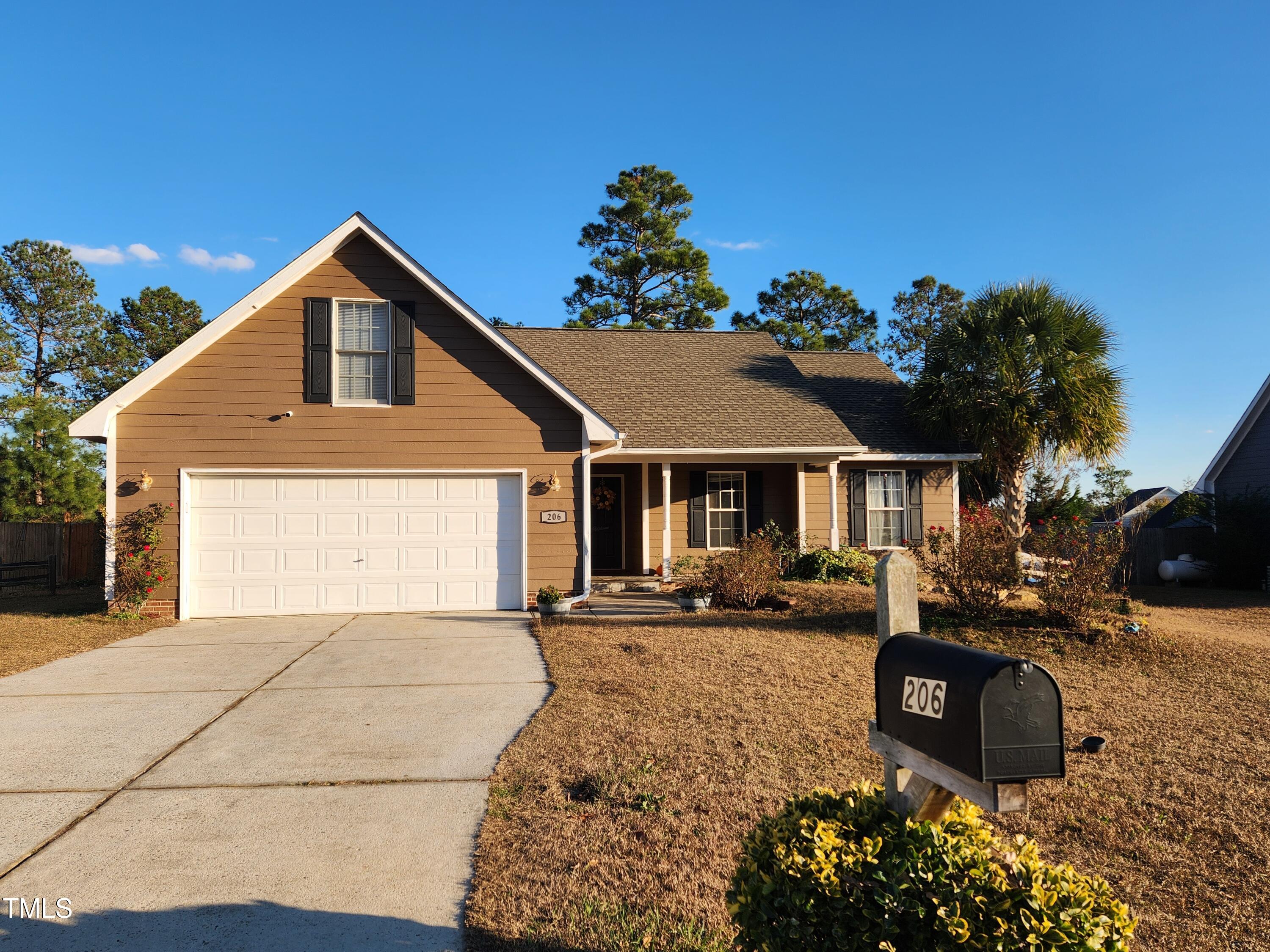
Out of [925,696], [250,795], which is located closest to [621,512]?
[250,795]

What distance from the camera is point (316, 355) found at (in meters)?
11.5

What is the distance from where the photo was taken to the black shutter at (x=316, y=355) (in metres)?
11.4

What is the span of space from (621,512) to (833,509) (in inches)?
177

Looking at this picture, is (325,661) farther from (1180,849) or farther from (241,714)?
(1180,849)

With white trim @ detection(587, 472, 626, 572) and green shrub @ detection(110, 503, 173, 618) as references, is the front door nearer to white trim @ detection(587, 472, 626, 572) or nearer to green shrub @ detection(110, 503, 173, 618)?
white trim @ detection(587, 472, 626, 572)

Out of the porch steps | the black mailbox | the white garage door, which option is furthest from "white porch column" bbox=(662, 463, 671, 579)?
the black mailbox

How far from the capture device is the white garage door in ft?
37.0

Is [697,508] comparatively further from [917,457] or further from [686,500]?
[917,457]

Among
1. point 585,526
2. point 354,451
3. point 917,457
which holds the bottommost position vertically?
point 585,526

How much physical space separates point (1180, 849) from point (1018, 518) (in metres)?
13.8

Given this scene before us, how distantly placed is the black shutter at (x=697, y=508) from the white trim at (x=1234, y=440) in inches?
500

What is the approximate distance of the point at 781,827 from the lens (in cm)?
252

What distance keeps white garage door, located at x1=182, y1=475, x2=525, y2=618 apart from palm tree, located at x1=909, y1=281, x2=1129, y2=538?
33.9 feet

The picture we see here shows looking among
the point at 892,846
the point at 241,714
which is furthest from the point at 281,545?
the point at 892,846
